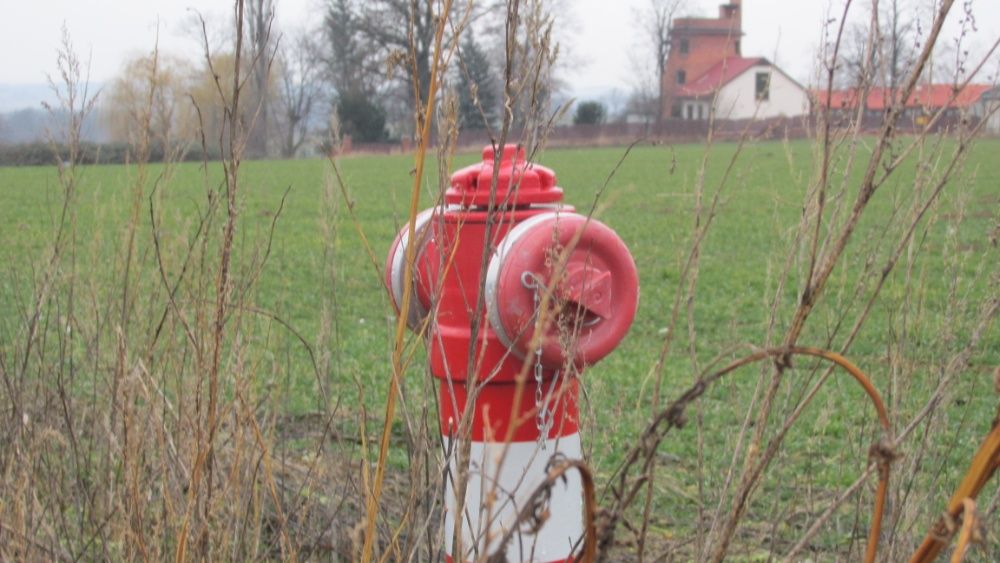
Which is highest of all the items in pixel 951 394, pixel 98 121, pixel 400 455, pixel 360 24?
pixel 360 24

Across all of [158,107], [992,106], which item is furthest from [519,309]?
[158,107]

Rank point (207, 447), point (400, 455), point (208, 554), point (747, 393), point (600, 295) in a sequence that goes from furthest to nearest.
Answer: point (747, 393), point (400, 455), point (600, 295), point (208, 554), point (207, 447)

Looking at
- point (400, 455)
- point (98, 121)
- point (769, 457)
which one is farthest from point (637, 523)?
point (769, 457)

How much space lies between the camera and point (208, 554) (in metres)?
1.73

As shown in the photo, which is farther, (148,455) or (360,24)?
(360,24)

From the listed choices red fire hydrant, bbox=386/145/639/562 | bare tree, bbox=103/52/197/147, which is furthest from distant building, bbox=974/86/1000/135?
bare tree, bbox=103/52/197/147

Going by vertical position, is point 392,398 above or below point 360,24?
below

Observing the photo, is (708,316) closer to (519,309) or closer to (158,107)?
(158,107)

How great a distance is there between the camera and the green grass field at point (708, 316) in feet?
7.98

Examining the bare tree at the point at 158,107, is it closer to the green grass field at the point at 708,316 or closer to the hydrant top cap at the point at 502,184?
the green grass field at the point at 708,316

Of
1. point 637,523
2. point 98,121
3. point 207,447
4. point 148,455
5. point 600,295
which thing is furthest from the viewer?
point 637,523

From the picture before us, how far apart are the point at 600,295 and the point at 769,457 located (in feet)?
2.70

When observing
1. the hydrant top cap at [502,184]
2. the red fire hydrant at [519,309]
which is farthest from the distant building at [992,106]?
the hydrant top cap at [502,184]

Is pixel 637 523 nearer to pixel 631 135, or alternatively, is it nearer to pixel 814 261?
pixel 814 261
